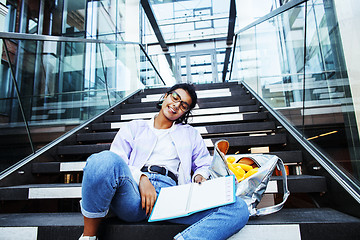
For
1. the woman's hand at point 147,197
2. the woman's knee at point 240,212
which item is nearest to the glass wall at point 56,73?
the woman's hand at point 147,197

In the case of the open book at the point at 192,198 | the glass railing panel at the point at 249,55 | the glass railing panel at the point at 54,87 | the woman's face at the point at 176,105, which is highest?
the glass railing panel at the point at 249,55

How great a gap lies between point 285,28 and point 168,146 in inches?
75.8

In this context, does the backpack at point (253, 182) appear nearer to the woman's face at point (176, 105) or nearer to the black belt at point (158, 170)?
the black belt at point (158, 170)

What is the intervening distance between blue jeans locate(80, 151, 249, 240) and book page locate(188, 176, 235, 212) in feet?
0.10

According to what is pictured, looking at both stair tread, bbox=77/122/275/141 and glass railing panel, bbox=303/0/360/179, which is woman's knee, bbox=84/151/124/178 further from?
stair tread, bbox=77/122/275/141

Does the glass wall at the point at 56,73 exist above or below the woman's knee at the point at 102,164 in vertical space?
above

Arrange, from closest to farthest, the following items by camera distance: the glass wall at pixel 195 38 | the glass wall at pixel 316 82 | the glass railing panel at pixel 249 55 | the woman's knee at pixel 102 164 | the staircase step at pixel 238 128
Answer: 1. the woman's knee at pixel 102 164
2. the glass wall at pixel 316 82
3. the staircase step at pixel 238 128
4. the glass railing panel at pixel 249 55
5. the glass wall at pixel 195 38

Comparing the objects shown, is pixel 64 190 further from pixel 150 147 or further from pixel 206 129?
pixel 206 129

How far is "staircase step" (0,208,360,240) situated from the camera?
42.9 inches

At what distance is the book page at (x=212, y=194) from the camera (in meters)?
1.01

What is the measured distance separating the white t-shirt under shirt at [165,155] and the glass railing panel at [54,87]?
4.26 feet

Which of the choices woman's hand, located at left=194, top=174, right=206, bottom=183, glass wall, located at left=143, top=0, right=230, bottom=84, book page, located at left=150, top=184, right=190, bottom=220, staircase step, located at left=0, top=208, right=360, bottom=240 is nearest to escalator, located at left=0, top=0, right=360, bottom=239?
staircase step, located at left=0, top=208, right=360, bottom=240

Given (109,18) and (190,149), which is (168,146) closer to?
(190,149)

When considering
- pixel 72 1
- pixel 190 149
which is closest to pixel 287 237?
pixel 190 149
